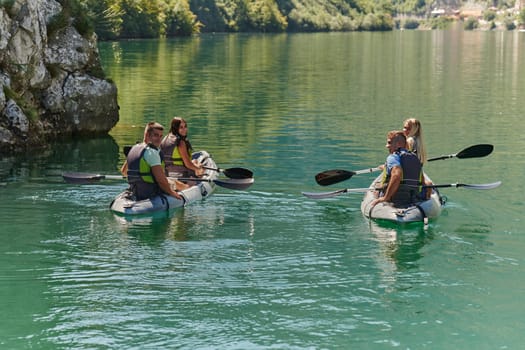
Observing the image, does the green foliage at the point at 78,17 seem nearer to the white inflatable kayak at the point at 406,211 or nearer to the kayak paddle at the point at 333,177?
the kayak paddle at the point at 333,177

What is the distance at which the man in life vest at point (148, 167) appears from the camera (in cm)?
1572

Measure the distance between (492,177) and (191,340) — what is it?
11353 millimetres

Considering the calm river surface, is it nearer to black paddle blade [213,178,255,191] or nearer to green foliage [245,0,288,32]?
black paddle blade [213,178,255,191]

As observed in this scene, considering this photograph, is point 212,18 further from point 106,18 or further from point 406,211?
point 406,211

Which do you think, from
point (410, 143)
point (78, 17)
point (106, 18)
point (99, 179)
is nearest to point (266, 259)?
point (410, 143)

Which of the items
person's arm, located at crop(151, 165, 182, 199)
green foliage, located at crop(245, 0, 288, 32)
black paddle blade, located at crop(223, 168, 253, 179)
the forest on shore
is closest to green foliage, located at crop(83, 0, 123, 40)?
the forest on shore

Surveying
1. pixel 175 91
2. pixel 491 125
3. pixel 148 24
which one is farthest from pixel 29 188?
pixel 148 24

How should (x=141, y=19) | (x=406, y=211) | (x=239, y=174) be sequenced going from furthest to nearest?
(x=141, y=19) < (x=239, y=174) < (x=406, y=211)

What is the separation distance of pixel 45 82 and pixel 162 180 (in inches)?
374

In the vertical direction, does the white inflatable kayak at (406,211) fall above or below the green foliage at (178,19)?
below

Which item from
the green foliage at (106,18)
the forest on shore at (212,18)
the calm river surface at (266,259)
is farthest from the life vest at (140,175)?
the green foliage at (106,18)

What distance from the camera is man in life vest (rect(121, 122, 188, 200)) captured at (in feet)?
51.6

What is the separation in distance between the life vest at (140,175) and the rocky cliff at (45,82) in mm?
6982

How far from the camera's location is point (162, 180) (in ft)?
52.5
